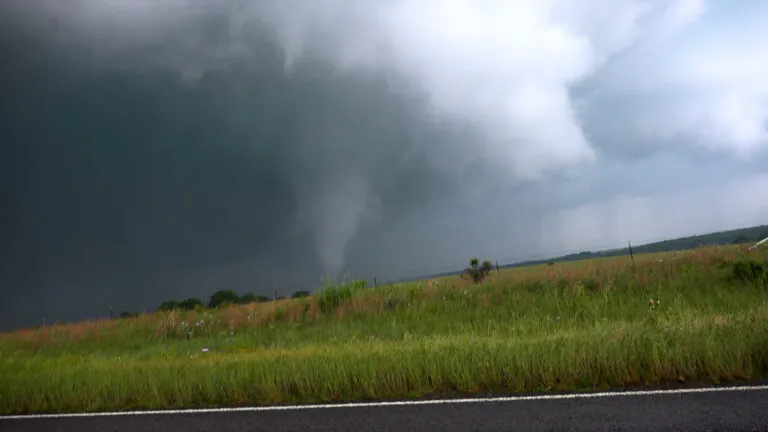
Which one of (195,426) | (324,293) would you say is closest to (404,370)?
(195,426)

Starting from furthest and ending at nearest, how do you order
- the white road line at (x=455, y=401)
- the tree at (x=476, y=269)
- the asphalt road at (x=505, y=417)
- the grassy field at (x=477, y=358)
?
the tree at (x=476, y=269) → the grassy field at (x=477, y=358) → the white road line at (x=455, y=401) → the asphalt road at (x=505, y=417)

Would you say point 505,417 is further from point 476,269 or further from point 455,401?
point 476,269

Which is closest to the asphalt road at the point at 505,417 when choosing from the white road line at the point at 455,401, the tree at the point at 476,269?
the white road line at the point at 455,401

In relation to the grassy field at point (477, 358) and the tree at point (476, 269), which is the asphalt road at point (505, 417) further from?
the tree at point (476, 269)

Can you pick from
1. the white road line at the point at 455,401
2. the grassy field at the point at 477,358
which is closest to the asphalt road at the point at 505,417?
the white road line at the point at 455,401

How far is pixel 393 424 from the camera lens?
21.4ft

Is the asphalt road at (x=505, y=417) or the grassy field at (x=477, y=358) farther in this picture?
the grassy field at (x=477, y=358)

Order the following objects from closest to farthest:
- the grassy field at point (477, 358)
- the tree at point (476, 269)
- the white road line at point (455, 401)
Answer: the white road line at point (455, 401) < the grassy field at point (477, 358) < the tree at point (476, 269)

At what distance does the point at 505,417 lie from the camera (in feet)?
21.3

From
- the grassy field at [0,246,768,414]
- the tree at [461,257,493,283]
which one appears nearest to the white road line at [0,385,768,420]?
the grassy field at [0,246,768,414]

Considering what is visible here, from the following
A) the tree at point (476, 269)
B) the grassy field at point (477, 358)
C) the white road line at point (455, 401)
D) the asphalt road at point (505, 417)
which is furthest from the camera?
the tree at point (476, 269)

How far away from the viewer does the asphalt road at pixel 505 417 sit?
19.4 feet

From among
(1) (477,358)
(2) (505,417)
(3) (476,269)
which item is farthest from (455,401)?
(3) (476,269)

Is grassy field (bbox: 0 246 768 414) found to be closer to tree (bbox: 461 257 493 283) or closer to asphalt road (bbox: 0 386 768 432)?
asphalt road (bbox: 0 386 768 432)
